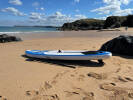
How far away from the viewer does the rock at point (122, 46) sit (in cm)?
666

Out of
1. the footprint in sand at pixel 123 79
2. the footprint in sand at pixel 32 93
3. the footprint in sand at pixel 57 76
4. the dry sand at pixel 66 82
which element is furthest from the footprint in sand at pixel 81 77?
the footprint in sand at pixel 32 93

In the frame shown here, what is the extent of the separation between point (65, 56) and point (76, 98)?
2898 millimetres

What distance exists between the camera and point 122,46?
697cm

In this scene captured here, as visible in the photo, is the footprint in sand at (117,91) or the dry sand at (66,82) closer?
the footprint in sand at (117,91)

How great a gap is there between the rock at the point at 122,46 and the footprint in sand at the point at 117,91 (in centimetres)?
393

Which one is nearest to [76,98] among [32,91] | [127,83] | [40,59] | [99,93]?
[99,93]

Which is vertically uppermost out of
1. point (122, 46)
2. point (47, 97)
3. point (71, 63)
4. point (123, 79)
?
point (122, 46)

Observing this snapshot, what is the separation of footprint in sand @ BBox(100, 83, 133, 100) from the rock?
3925 mm

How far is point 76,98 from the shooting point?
3.04m

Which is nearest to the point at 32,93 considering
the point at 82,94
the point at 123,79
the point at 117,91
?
the point at 82,94

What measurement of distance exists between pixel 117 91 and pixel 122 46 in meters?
4.47

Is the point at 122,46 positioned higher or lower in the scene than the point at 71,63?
higher

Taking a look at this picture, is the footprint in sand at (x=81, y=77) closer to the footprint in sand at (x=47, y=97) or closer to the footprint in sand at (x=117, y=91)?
the footprint in sand at (x=117, y=91)

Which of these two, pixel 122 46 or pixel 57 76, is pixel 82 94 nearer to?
pixel 57 76
